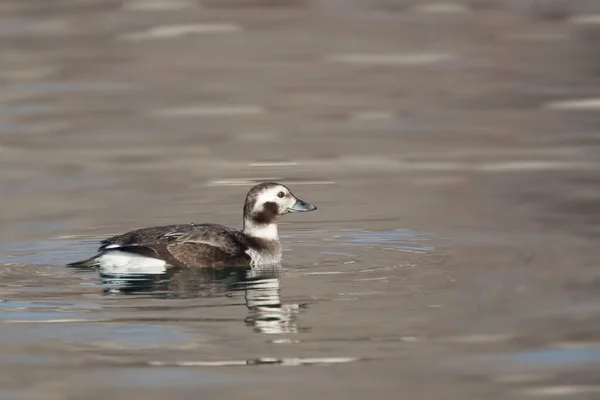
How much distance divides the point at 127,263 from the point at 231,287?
0.83 metres

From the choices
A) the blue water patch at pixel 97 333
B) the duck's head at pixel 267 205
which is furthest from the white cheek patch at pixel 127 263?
the blue water patch at pixel 97 333

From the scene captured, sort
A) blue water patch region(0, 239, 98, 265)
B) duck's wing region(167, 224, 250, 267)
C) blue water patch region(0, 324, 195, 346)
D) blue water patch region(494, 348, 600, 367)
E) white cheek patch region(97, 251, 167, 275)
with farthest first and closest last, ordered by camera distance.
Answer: blue water patch region(0, 239, 98, 265) → duck's wing region(167, 224, 250, 267) → white cheek patch region(97, 251, 167, 275) → blue water patch region(0, 324, 195, 346) → blue water patch region(494, 348, 600, 367)

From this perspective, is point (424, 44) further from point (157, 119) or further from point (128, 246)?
point (128, 246)

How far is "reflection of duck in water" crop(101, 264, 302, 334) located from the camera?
9.83 meters

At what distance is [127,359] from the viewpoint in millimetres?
8828

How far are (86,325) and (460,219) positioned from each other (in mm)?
4530

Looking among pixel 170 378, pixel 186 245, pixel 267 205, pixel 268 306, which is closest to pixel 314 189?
pixel 267 205

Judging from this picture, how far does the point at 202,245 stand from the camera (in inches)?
452

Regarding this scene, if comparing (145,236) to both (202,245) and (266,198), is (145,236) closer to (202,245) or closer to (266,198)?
(202,245)

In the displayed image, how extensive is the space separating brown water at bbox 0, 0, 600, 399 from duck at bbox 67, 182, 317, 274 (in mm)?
161

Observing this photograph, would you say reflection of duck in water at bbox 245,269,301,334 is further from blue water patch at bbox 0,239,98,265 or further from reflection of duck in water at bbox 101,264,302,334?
blue water patch at bbox 0,239,98,265

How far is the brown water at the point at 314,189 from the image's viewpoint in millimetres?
8781

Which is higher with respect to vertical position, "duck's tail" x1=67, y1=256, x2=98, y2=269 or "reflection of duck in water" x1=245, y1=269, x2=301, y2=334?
"duck's tail" x1=67, y1=256, x2=98, y2=269

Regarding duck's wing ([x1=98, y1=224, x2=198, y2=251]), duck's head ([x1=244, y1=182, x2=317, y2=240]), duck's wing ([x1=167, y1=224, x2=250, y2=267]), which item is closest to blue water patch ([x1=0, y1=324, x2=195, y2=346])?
duck's wing ([x1=98, y1=224, x2=198, y2=251])
